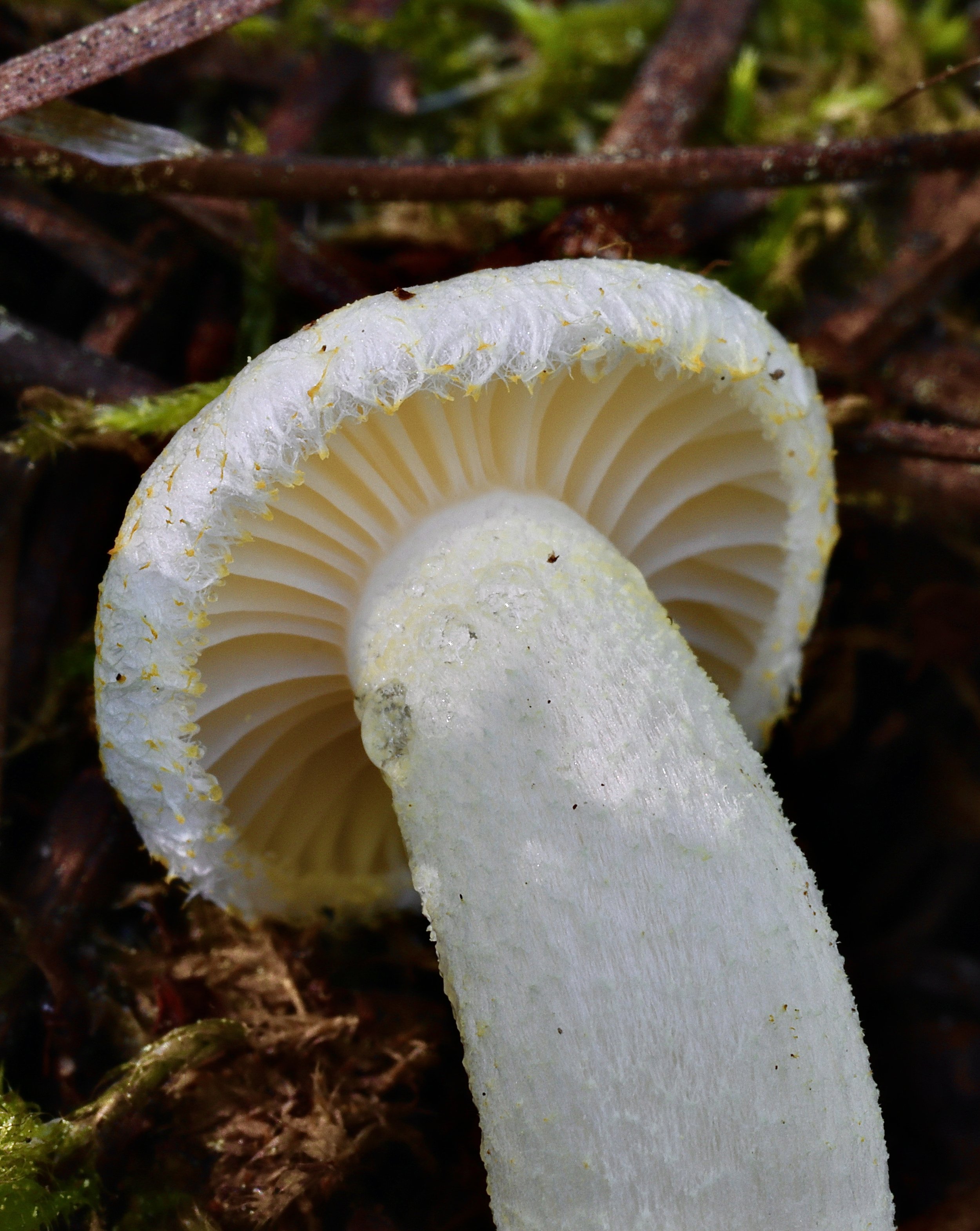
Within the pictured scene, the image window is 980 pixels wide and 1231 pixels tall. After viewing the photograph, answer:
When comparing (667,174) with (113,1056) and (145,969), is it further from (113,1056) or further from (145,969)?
(113,1056)

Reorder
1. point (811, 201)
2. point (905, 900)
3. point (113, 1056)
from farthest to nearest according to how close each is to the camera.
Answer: point (905, 900)
point (811, 201)
point (113, 1056)

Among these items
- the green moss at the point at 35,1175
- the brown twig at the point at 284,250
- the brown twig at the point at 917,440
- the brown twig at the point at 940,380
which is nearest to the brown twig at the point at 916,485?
the brown twig at the point at 917,440

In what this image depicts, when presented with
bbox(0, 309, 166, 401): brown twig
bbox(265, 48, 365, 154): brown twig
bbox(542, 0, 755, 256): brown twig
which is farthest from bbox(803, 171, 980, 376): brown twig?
bbox(0, 309, 166, 401): brown twig

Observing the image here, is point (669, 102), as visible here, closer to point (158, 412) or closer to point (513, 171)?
point (513, 171)

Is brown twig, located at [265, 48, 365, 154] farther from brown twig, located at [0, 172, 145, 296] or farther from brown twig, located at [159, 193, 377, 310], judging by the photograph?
brown twig, located at [0, 172, 145, 296]

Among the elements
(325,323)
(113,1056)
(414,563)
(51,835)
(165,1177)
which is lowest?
(165,1177)

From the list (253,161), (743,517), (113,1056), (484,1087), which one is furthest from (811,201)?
(113,1056)
